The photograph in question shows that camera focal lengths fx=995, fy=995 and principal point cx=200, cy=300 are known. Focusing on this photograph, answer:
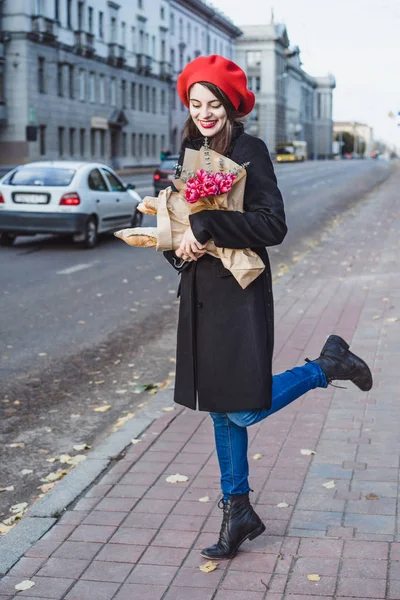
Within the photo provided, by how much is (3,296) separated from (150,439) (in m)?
6.44

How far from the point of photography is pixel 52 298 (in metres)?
11.5

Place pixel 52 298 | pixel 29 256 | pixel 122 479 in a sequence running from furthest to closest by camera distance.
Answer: pixel 29 256 < pixel 52 298 < pixel 122 479

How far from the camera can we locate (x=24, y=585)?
12.1 feet

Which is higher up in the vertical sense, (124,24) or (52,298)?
(124,24)

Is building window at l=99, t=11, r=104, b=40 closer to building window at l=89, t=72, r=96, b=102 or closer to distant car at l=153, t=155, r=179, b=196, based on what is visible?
building window at l=89, t=72, r=96, b=102

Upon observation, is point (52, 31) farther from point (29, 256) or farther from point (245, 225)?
point (245, 225)

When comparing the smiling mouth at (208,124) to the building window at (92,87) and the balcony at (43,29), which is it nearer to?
the balcony at (43,29)

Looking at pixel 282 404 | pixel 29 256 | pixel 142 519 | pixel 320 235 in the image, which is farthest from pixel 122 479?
pixel 320 235

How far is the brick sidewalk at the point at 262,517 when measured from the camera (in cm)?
365

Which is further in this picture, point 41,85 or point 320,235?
point 41,85

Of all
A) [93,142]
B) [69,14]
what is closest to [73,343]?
[69,14]

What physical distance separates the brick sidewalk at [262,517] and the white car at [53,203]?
34.2ft

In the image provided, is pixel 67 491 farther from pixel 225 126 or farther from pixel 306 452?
pixel 225 126

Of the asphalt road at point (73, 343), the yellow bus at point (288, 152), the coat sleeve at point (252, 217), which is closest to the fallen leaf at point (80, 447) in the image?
the asphalt road at point (73, 343)
